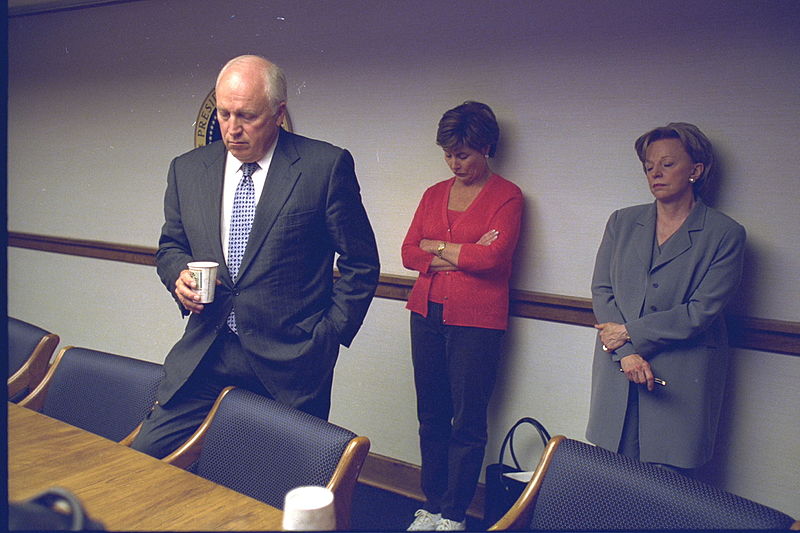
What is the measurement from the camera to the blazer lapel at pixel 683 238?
6.95ft

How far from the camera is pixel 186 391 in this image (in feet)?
5.93

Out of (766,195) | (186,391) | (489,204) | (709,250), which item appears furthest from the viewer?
(489,204)

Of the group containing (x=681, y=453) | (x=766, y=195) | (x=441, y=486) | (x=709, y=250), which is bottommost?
(x=441, y=486)

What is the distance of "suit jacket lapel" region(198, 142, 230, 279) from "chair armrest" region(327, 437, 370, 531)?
2.46ft

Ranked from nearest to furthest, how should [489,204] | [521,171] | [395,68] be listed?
[489,204] < [521,171] < [395,68]

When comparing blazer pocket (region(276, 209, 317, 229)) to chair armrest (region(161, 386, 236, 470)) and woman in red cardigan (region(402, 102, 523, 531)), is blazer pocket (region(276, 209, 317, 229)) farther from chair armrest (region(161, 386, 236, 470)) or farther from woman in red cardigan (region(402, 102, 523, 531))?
woman in red cardigan (region(402, 102, 523, 531))

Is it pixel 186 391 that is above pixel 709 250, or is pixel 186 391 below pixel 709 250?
below

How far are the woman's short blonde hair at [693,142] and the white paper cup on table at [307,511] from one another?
6.54 feet

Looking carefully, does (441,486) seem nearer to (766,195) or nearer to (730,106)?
(766,195)

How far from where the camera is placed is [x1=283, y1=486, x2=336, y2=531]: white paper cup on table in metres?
0.50

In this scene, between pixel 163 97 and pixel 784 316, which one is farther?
pixel 163 97

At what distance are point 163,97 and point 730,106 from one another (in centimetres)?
296

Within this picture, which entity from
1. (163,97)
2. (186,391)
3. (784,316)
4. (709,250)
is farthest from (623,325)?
(163,97)

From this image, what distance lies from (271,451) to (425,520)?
1.39m
